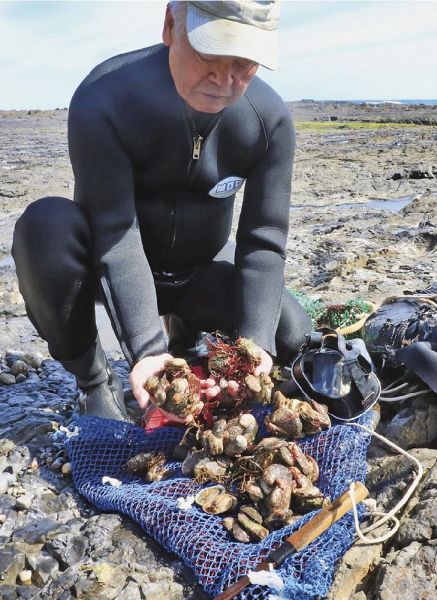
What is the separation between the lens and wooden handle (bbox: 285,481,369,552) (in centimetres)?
213

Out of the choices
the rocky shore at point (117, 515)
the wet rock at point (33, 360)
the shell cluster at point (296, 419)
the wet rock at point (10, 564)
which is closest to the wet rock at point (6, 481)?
the rocky shore at point (117, 515)

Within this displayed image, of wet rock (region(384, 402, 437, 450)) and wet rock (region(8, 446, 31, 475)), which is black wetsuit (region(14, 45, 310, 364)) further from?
wet rock (region(384, 402, 437, 450))

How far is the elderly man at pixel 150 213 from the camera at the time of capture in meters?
2.62

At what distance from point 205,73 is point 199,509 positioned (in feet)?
5.20

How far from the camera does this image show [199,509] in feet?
7.84

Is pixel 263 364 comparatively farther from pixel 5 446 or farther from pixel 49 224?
pixel 5 446

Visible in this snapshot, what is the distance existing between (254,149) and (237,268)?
1.85ft

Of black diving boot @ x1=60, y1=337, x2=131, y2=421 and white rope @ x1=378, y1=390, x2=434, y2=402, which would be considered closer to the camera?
white rope @ x1=378, y1=390, x2=434, y2=402

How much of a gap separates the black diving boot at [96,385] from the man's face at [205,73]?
4.40 feet

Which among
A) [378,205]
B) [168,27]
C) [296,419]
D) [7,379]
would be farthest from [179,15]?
[378,205]

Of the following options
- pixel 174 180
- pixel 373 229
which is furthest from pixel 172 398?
pixel 373 229

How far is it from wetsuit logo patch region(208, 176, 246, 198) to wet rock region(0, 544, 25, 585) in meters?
1.73

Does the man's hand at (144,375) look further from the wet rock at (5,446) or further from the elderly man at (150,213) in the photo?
the wet rock at (5,446)

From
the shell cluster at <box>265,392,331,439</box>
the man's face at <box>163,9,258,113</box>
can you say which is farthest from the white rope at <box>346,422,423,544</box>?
the man's face at <box>163,9,258,113</box>
